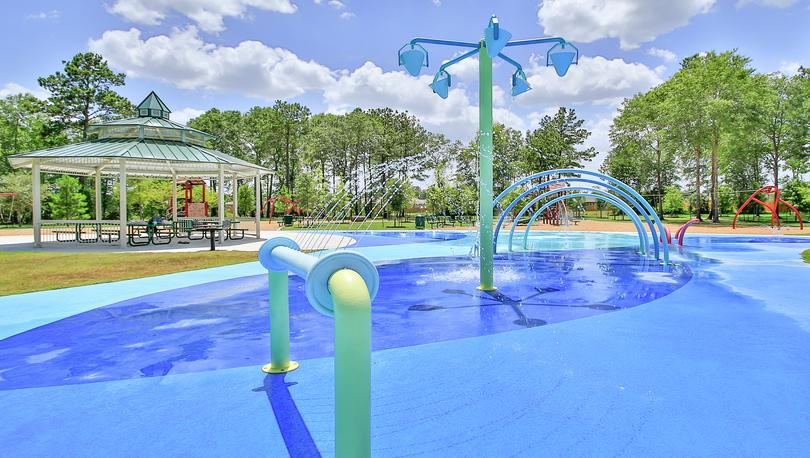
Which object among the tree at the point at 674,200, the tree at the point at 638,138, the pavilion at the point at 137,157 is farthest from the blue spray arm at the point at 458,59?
the tree at the point at 674,200

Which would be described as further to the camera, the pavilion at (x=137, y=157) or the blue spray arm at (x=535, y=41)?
the pavilion at (x=137, y=157)

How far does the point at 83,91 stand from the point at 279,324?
171 feet

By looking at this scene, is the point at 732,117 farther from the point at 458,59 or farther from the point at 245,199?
the point at 245,199

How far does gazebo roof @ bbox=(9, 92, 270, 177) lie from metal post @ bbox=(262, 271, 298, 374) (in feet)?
55.1

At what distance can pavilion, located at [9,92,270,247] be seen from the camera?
58.0 ft

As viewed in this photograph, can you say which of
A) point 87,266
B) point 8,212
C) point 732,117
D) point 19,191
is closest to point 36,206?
point 87,266

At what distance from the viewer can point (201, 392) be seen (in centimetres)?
388

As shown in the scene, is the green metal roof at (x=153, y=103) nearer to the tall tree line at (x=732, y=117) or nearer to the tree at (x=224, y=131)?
the tree at (x=224, y=131)

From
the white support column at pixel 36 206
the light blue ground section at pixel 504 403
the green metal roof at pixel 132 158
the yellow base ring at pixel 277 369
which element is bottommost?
the light blue ground section at pixel 504 403

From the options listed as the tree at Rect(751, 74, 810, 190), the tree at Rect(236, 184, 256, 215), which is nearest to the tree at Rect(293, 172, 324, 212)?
the tree at Rect(236, 184, 256, 215)

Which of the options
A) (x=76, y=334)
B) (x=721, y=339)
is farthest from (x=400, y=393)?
(x=76, y=334)

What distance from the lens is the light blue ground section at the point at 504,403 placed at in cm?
296

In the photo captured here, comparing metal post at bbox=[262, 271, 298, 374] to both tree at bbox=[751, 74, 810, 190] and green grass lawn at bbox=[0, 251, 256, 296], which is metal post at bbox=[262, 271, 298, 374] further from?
tree at bbox=[751, 74, 810, 190]

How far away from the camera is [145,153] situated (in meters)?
18.7
